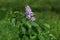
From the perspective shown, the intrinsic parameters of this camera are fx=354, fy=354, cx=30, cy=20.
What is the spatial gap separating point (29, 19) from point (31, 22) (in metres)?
0.06

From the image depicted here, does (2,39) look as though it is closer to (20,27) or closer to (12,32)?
(12,32)

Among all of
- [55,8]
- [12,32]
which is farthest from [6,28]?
[55,8]

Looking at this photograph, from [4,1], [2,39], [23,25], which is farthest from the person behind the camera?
[4,1]

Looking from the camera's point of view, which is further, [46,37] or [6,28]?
[6,28]

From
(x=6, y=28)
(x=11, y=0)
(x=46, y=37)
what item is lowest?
(x=11, y=0)

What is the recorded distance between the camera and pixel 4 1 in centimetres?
1691

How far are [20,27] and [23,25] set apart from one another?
0.06 metres

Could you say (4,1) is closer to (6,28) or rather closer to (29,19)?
(6,28)

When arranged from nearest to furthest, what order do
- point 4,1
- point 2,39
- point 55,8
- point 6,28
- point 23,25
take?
1. point 23,25
2. point 2,39
3. point 6,28
4. point 55,8
5. point 4,1

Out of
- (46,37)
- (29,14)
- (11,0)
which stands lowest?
(11,0)

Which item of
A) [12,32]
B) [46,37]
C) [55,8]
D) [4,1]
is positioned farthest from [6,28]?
[4,1]

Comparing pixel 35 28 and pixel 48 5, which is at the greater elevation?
pixel 35 28

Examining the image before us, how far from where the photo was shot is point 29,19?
555cm

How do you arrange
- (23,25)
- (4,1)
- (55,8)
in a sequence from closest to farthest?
(23,25)
(55,8)
(4,1)
